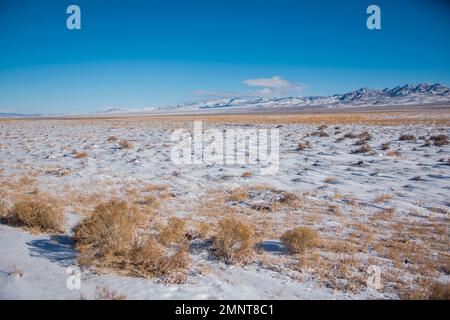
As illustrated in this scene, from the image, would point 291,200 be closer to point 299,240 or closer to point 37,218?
point 299,240

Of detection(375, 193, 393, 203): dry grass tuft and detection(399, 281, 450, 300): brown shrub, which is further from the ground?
detection(375, 193, 393, 203): dry grass tuft

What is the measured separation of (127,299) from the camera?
13.2 feet

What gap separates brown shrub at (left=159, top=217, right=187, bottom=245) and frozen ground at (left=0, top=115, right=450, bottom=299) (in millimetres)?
416

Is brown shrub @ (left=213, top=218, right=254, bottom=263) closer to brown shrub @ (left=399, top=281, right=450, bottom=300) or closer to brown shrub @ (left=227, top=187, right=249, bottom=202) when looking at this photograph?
brown shrub @ (left=399, top=281, right=450, bottom=300)

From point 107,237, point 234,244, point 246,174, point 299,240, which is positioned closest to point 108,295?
point 107,237

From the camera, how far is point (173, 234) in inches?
231

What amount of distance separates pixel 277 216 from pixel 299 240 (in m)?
2.17

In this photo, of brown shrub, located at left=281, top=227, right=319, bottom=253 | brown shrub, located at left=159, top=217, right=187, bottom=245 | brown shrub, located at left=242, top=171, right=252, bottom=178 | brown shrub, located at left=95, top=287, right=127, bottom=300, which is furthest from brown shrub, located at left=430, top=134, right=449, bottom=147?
brown shrub, located at left=95, top=287, right=127, bottom=300

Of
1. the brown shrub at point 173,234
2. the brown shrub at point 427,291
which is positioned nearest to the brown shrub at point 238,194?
the brown shrub at point 173,234

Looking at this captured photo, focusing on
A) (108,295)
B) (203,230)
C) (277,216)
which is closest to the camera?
(108,295)

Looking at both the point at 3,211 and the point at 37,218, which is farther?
the point at 3,211

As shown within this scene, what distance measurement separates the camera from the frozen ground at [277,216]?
4.42m

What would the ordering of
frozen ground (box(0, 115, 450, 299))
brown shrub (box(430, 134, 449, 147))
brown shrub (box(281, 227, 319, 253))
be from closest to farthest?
frozen ground (box(0, 115, 450, 299)), brown shrub (box(281, 227, 319, 253)), brown shrub (box(430, 134, 449, 147))

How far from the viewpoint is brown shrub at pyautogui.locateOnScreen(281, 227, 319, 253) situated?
560 centimetres
